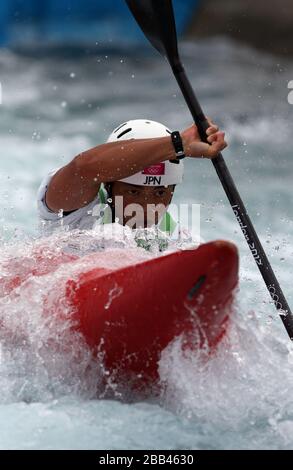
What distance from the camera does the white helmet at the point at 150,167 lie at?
4141mm

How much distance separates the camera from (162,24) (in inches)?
161

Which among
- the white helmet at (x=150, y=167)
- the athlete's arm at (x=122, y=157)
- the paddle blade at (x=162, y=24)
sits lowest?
the white helmet at (x=150, y=167)

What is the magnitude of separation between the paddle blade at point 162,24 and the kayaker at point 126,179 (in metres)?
0.50

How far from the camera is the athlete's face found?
4172mm

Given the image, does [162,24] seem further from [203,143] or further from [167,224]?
[167,224]

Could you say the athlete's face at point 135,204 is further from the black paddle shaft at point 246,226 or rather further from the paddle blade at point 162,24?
the paddle blade at point 162,24

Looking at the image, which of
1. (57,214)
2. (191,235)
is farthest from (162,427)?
(191,235)

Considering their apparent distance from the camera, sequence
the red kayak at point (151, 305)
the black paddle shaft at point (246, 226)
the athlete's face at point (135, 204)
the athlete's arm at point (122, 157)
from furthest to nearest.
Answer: the athlete's face at point (135, 204) < the black paddle shaft at point (246, 226) < the athlete's arm at point (122, 157) < the red kayak at point (151, 305)

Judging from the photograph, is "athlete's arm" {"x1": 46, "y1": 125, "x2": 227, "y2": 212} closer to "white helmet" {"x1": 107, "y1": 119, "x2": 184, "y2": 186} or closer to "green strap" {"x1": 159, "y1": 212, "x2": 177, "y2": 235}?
"white helmet" {"x1": 107, "y1": 119, "x2": 184, "y2": 186}

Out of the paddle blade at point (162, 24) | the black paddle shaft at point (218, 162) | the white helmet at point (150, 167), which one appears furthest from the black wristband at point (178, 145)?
the paddle blade at point (162, 24)

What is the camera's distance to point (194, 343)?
2797 mm

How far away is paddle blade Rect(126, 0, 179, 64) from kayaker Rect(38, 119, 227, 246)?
0.50m
